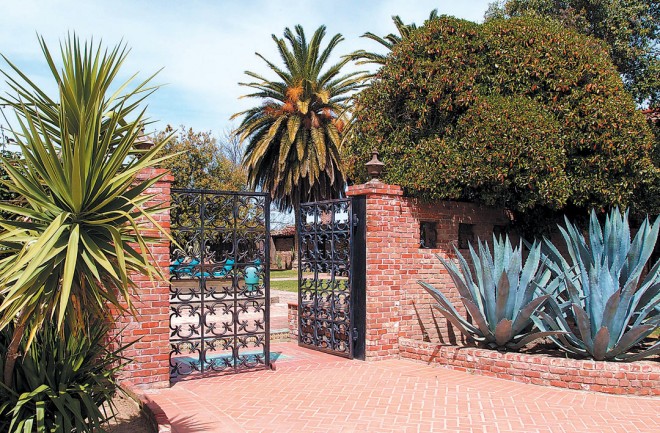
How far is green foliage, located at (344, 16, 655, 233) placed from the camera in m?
8.20

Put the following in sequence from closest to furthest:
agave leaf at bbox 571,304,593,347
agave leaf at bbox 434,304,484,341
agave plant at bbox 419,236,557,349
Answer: agave leaf at bbox 571,304,593,347
agave plant at bbox 419,236,557,349
agave leaf at bbox 434,304,484,341

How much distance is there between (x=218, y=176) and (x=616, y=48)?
66.7 ft

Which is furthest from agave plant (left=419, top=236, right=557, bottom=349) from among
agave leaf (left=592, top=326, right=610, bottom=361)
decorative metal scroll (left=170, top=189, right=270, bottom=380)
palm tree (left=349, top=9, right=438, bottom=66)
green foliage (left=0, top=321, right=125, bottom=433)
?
palm tree (left=349, top=9, right=438, bottom=66)

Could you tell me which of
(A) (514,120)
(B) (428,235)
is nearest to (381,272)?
(B) (428,235)

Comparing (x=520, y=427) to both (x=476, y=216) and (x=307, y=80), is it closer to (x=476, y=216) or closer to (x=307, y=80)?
(x=476, y=216)

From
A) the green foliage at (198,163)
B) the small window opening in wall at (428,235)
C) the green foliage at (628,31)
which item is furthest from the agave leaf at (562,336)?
the green foliage at (198,163)

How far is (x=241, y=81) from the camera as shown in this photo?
23781 mm

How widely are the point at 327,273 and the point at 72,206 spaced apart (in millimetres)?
5566

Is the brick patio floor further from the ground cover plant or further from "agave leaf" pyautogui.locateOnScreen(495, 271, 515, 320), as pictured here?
the ground cover plant

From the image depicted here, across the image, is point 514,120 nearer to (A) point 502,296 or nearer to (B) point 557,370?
(A) point 502,296

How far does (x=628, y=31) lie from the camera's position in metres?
12.1

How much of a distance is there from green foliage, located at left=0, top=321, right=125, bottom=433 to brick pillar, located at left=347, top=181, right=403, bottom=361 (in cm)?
441

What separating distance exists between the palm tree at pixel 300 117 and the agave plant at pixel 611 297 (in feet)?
52.6

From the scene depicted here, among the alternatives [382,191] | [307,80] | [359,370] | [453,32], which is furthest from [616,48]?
[307,80]
